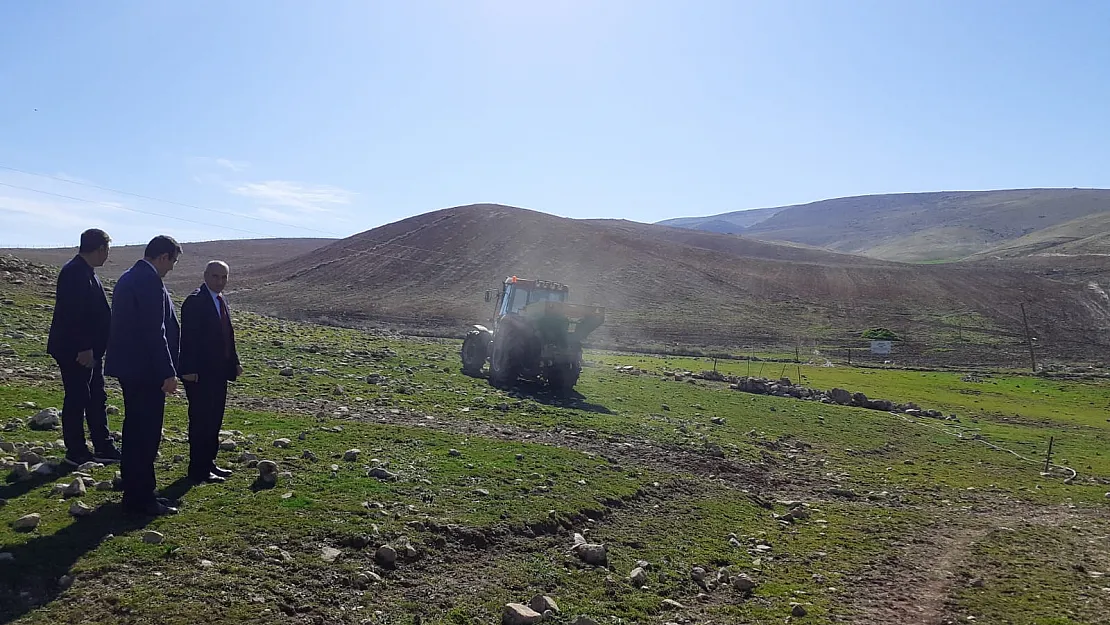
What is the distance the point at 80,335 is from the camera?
8.25 m

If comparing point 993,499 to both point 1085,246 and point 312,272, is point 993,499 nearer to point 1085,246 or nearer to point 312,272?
point 312,272

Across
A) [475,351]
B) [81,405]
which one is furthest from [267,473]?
[475,351]

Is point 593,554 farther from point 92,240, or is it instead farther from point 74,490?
point 92,240

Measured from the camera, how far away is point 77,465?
325 inches

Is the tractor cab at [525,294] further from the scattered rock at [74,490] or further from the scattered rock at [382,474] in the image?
the scattered rock at [74,490]

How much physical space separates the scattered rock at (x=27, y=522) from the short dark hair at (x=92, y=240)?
122 inches

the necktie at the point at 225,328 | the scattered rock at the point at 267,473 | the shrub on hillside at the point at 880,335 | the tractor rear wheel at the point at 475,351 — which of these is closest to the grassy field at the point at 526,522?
the scattered rock at the point at 267,473

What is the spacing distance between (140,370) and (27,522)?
5.20 ft

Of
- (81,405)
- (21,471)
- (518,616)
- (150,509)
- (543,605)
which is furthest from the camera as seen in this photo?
(81,405)

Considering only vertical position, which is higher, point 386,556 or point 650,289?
point 650,289

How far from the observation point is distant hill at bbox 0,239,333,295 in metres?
108

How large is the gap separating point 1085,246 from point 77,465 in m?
183

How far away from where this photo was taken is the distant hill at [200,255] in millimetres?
107812

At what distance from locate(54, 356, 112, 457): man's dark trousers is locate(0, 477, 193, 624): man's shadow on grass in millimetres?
1849
